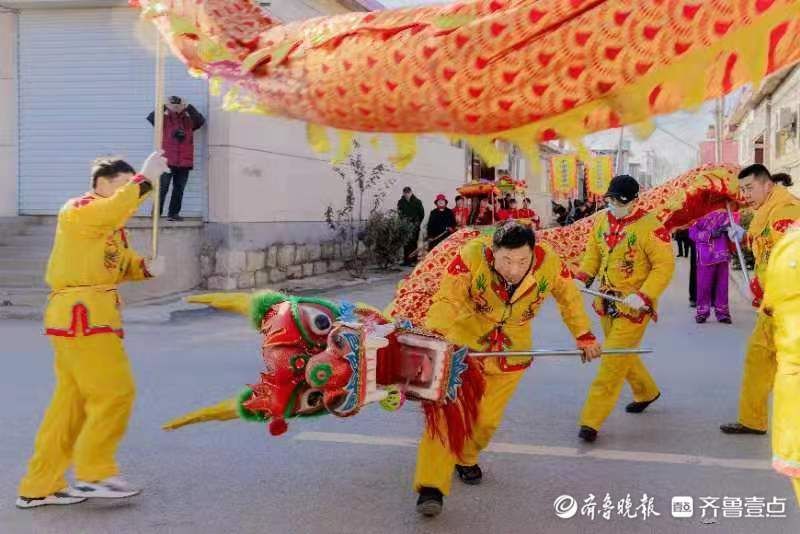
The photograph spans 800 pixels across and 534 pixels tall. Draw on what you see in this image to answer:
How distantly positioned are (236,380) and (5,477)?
2.54 metres

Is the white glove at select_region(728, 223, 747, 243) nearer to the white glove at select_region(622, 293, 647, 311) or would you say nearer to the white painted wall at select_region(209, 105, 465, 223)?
the white glove at select_region(622, 293, 647, 311)

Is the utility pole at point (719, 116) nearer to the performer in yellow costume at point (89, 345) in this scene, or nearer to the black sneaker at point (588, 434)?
the black sneaker at point (588, 434)

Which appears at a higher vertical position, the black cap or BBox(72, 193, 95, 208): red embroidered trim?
the black cap

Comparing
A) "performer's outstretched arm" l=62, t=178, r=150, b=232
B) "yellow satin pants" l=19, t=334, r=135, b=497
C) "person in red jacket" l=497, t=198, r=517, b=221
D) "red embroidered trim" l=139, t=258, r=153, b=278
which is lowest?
"yellow satin pants" l=19, t=334, r=135, b=497

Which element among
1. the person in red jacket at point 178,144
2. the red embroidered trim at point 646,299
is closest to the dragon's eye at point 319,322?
the red embroidered trim at point 646,299

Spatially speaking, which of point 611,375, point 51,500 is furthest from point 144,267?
point 611,375

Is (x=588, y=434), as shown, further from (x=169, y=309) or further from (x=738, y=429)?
(x=169, y=309)

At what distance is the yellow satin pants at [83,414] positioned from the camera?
12.9 feet

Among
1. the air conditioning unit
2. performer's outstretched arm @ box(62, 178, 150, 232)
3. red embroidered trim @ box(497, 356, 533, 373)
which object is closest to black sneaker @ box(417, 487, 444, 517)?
red embroidered trim @ box(497, 356, 533, 373)

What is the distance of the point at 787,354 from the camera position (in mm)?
2539

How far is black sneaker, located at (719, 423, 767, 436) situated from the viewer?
5379mm

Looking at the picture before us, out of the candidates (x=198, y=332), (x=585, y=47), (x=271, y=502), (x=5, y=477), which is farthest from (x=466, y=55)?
(x=198, y=332)

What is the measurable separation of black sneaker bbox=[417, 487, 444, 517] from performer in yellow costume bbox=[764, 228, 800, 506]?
1663mm

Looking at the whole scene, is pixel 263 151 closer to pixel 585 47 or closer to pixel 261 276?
pixel 261 276
